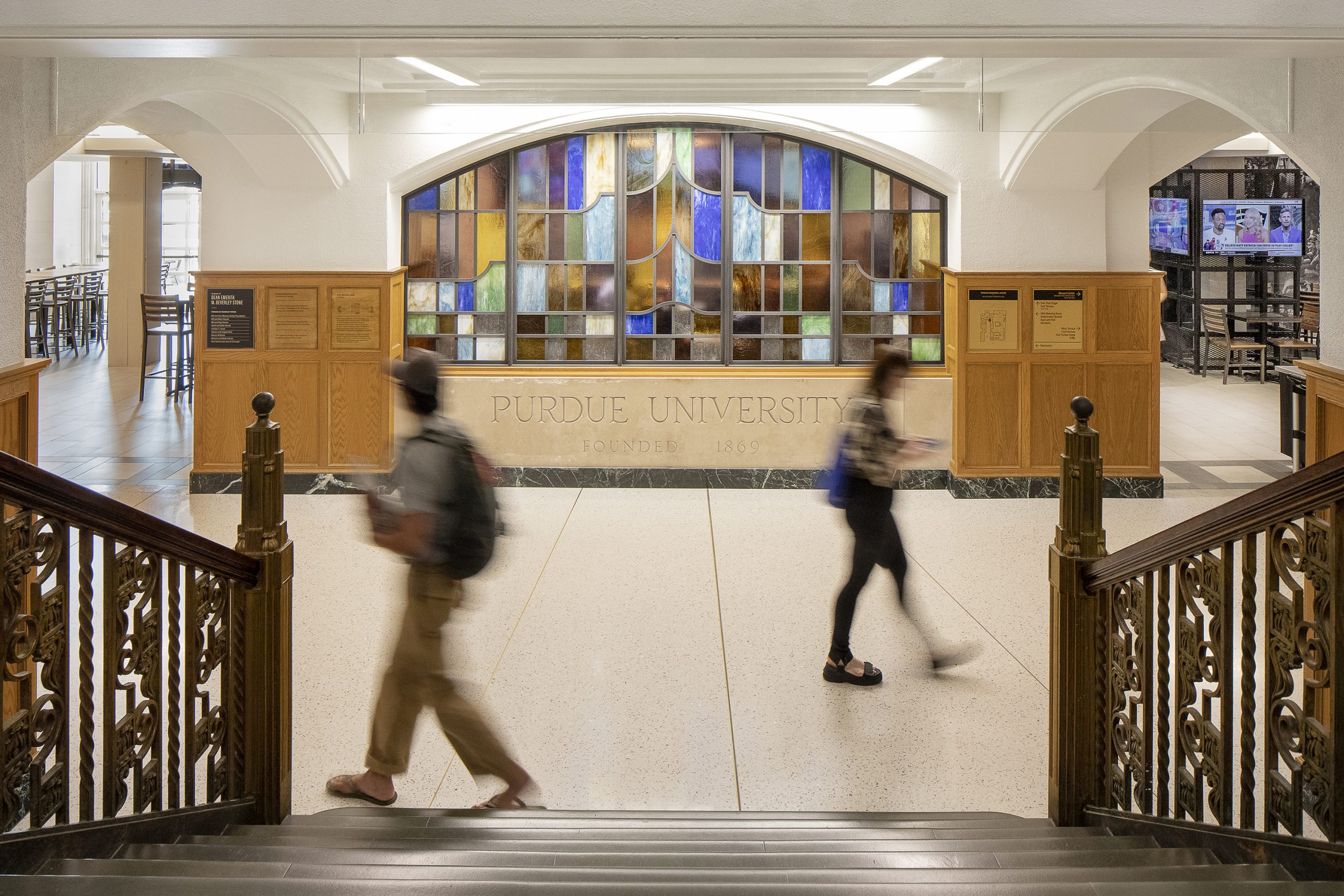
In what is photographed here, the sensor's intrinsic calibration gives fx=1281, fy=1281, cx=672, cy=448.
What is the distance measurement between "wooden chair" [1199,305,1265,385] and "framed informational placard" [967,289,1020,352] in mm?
7372

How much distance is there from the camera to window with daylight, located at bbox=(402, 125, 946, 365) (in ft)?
31.6

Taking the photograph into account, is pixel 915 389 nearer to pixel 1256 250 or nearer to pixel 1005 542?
pixel 1005 542

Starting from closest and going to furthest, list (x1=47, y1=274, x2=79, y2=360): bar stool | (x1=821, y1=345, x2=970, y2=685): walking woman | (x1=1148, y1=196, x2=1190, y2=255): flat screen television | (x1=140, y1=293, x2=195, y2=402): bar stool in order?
(x1=821, y1=345, x2=970, y2=685): walking woman < (x1=140, y1=293, x2=195, y2=402): bar stool < (x1=1148, y1=196, x2=1190, y2=255): flat screen television < (x1=47, y1=274, x2=79, y2=360): bar stool

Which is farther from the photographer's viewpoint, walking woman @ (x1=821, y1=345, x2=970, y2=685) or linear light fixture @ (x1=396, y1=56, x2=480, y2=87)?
linear light fixture @ (x1=396, y1=56, x2=480, y2=87)

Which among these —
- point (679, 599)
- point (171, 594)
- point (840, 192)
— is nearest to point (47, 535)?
point (171, 594)

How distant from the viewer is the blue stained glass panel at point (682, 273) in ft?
32.0

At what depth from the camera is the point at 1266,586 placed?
2.61m

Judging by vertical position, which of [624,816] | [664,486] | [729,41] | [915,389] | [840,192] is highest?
[840,192]

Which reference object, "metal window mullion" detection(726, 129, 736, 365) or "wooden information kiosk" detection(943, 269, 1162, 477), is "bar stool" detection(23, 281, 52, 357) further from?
"wooden information kiosk" detection(943, 269, 1162, 477)

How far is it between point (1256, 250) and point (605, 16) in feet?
49.1

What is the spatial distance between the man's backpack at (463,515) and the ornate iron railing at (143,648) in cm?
45

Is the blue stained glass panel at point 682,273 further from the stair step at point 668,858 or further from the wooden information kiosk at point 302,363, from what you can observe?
the stair step at point 668,858

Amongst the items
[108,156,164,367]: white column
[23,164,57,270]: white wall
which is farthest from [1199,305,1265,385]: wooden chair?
[23,164,57,270]: white wall

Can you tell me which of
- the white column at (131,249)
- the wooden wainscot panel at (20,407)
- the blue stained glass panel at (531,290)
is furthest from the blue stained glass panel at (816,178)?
the white column at (131,249)
